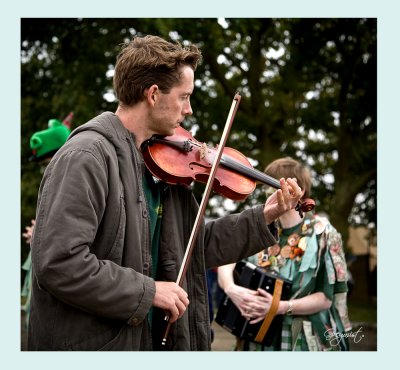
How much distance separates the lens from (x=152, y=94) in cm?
270

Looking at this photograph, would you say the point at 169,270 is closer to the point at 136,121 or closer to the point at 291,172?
the point at 136,121

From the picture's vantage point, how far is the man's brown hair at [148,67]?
8.85 ft

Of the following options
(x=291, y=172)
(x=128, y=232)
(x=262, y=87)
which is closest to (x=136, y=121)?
(x=128, y=232)

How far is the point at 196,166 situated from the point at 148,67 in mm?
548

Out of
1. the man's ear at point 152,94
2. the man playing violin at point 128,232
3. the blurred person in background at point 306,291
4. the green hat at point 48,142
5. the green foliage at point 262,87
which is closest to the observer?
the man playing violin at point 128,232

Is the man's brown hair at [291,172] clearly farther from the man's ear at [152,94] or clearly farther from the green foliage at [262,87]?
the green foliage at [262,87]

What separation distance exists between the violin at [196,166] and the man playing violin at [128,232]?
6 centimetres

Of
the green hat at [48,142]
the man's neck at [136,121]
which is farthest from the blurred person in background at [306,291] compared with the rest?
the green hat at [48,142]

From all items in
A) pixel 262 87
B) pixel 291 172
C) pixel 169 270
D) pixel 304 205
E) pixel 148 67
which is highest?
pixel 262 87

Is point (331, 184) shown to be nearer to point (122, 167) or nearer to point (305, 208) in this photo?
point (305, 208)

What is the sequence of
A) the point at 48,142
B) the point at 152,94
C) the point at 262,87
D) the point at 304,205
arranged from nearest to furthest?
1. the point at 152,94
2. the point at 304,205
3. the point at 48,142
4. the point at 262,87

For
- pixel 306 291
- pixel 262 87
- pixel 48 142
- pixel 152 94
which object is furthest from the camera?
pixel 262 87

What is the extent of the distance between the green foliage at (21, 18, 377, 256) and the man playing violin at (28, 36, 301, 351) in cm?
609

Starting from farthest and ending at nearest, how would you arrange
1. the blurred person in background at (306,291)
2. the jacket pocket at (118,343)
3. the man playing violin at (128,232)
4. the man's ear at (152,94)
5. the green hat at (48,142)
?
1. the green hat at (48,142)
2. the blurred person in background at (306,291)
3. the man's ear at (152,94)
4. the jacket pocket at (118,343)
5. the man playing violin at (128,232)
